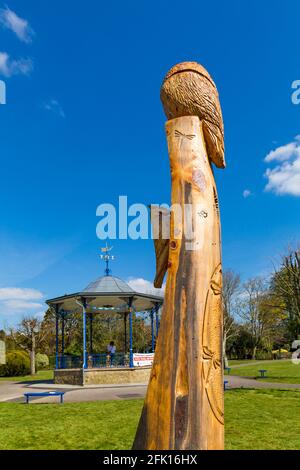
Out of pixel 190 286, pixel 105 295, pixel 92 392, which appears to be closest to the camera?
pixel 190 286

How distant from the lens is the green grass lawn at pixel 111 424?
22.1 ft

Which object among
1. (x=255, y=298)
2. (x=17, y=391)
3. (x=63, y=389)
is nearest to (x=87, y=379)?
(x=63, y=389)

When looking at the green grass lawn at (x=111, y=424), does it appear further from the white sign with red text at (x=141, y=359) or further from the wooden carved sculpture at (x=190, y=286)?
the white sign with red text at (x=141, y=359)

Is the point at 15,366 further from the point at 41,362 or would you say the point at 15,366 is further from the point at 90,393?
the point at 90,393

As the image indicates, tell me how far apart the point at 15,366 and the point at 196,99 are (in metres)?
26.0

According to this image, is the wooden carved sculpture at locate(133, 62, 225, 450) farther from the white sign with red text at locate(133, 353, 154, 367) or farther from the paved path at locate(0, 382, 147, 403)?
the white sign with red text at locate(133, 353, 154, 367)

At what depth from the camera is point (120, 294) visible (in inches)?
698

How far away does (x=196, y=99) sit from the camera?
3.03 m

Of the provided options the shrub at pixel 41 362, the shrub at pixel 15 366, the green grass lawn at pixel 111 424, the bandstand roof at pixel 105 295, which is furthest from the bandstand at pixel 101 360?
the shrub at pixel 41 362

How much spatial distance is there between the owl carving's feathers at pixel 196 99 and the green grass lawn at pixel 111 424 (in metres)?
5.34

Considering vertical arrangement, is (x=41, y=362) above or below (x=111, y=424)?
below

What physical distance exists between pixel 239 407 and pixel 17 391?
953 centimetres

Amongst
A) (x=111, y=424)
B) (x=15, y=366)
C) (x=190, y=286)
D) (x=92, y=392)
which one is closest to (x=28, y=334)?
(x=15, y=366)
